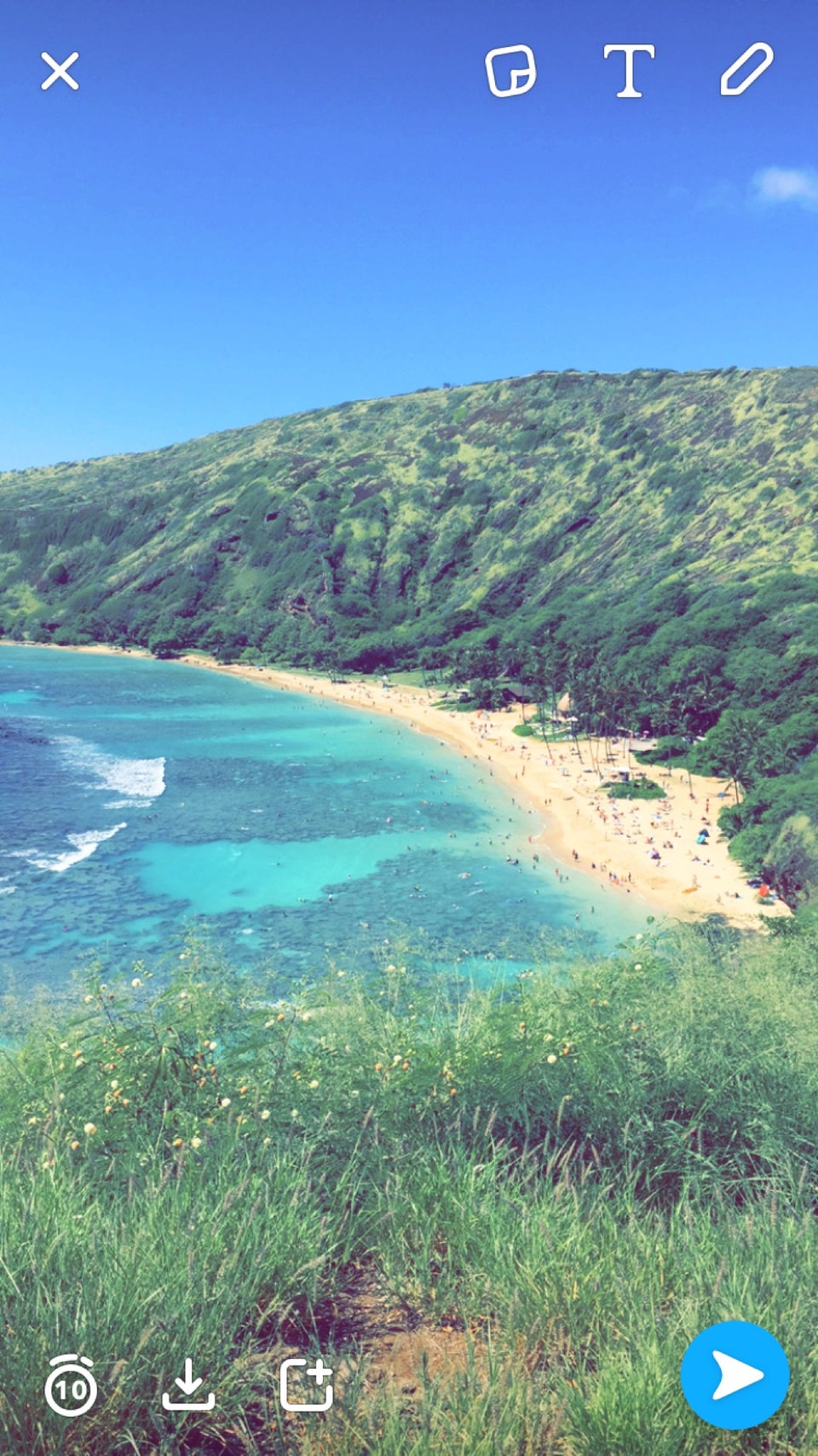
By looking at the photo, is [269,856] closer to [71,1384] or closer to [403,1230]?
[403,1230]

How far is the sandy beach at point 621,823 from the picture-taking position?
53.6m

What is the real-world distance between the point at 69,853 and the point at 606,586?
10607 cm

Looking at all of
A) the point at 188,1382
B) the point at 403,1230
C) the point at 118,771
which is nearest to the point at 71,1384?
the point at 188,1382

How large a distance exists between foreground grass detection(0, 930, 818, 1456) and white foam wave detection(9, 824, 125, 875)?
4378 centimetres

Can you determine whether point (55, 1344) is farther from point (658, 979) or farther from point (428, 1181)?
point (658, 979)

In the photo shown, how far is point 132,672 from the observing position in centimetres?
15150

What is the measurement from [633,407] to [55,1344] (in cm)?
20409

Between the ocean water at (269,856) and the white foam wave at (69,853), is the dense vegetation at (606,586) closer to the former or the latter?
the ocean water at (269,856)

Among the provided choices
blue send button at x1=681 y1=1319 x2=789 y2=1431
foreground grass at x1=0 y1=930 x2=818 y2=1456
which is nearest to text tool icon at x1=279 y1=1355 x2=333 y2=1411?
foreground grass at x1=0 y1=930 x2=818 y2=1456

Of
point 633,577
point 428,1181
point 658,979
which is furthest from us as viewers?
point 633,577

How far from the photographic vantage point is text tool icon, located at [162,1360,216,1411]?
5.36m

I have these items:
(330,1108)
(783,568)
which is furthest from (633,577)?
(330,1108)

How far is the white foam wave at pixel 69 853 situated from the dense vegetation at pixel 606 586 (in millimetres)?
40797

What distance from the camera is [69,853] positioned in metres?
58.7
